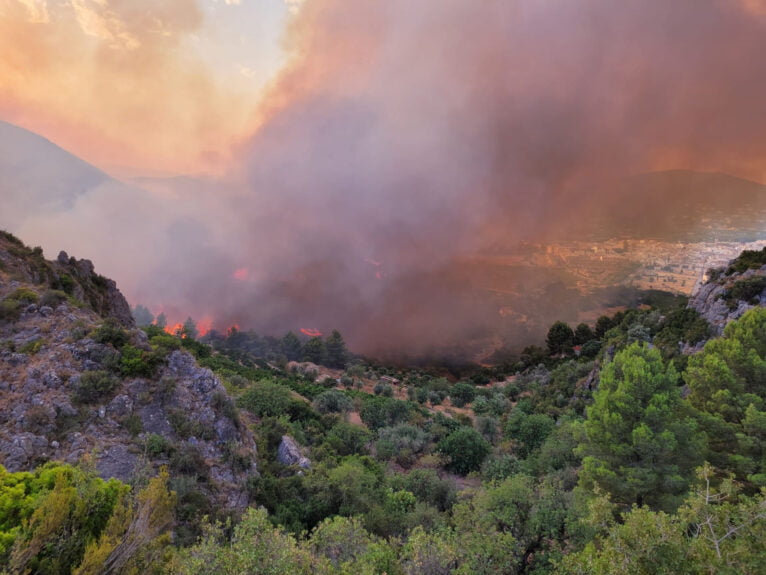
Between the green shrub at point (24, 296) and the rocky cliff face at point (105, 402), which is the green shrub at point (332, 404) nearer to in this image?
the rocky cliff face at point (105, 402)

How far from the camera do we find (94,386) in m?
17.4

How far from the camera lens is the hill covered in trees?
25.8 feet

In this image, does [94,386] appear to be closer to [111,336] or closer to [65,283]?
[111,336]

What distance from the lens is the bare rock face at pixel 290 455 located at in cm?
2230

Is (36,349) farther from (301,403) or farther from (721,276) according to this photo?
(721,276)

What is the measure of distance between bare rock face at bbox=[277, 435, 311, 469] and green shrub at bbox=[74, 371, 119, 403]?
10.6m

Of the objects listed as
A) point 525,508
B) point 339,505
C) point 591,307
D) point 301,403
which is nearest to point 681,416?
point 525,508

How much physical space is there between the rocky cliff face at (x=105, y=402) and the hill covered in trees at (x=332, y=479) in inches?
3.4

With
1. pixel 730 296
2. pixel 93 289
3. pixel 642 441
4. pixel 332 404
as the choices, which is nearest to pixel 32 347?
pixel 93 289

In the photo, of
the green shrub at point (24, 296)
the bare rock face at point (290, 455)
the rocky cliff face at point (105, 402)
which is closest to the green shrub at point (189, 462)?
the rocky cliff face at point (105, 402)

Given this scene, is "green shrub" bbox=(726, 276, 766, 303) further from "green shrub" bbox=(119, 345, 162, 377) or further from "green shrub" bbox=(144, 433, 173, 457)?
"green shrub" bbox=(119, 345, 162, 377)

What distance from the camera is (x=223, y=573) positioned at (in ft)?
25.8

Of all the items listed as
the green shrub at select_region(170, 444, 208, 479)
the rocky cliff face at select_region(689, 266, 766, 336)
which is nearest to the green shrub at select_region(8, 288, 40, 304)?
the green shrub at select_region(170, 444, 208, 479)

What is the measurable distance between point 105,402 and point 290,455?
10865 mm
